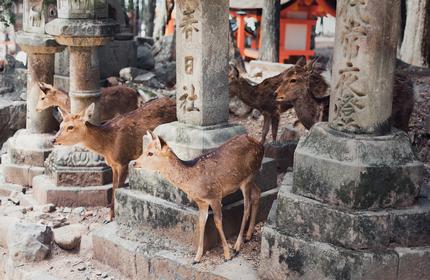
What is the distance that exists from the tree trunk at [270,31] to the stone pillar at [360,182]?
34.2 feet

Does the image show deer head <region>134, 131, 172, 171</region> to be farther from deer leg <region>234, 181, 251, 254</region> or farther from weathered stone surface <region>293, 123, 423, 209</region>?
weathered stone surface <region>293, 123, 423, 209</region>

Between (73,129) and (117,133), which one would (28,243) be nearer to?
(73,129)

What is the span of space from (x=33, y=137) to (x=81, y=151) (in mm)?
1048

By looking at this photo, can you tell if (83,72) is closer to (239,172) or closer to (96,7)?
(96,7)

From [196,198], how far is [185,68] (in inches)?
46.4

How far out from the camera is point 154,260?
4.55 meters

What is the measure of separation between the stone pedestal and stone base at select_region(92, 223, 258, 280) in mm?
2442

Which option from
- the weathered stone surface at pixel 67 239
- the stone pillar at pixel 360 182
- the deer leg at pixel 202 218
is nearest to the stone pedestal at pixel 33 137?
the weathered stone surface at pixel 67 239

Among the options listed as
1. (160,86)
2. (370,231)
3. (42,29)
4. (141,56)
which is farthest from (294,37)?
(370,231)

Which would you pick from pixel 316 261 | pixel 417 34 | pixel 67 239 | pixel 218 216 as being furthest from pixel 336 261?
pixel 417 34

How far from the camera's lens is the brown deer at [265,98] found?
7430mm

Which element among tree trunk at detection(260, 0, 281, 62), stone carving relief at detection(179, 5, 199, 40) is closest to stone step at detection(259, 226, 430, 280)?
stone carving relief at detection(179, 5, 199, 40)

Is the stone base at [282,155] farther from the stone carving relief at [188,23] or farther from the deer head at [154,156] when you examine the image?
the deer head at [154,156]

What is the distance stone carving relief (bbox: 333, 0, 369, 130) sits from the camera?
12.4 ft
